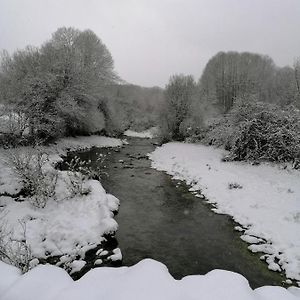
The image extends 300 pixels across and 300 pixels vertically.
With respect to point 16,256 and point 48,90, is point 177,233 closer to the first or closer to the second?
point 16,256

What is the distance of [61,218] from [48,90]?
55.0 ft

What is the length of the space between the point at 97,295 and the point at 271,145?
16774mm

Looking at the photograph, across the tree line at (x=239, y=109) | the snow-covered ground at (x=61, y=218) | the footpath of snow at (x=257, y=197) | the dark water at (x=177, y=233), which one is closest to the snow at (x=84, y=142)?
the tree line at (x=239, y=109)

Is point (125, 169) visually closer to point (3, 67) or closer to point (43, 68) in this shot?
point (43, 68)

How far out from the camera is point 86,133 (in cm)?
3198

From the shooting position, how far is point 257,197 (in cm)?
1287

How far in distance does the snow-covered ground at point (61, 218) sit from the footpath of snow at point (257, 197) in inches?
194

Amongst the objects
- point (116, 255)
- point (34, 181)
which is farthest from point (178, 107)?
point (116, 255)

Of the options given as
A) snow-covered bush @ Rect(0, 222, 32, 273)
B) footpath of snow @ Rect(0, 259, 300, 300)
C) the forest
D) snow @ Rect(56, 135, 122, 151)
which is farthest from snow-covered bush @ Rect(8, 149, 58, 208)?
snow @ Rect(56, 135, 122, 151)

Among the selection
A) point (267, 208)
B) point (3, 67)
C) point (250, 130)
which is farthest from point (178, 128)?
point (267, 208)

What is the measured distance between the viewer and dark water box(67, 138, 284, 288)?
843cm

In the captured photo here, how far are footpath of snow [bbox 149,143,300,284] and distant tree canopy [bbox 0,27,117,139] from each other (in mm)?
10086

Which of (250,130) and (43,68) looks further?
(43,68)

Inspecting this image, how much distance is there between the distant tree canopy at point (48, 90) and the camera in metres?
23.8
